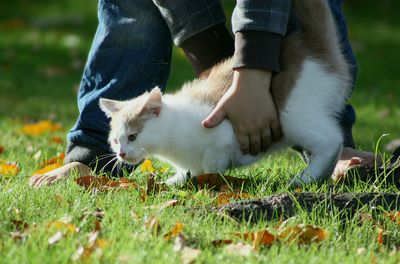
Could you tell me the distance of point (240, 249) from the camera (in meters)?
2.26

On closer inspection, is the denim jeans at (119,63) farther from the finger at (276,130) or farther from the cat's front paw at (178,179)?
the finger at (276,130)

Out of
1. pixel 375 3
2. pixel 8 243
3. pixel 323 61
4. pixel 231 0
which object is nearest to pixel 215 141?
pixel 323 61

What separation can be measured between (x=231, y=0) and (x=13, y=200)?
8.87 m

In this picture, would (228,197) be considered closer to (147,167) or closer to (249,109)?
(249,109)

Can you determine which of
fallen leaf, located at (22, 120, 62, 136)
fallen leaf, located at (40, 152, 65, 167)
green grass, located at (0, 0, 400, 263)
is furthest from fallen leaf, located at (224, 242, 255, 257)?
fallen leaf, located at (22, 120, 62, 136)

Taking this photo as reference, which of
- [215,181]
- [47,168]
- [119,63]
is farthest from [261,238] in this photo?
[119,63]

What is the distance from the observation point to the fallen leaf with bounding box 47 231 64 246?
2.22m

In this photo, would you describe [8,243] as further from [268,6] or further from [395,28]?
[395,28]

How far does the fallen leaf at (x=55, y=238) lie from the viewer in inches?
87.6

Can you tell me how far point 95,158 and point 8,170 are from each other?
40 centimetres

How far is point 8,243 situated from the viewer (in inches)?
87.4

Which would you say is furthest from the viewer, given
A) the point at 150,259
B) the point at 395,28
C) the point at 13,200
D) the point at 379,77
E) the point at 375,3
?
the point at 375,3

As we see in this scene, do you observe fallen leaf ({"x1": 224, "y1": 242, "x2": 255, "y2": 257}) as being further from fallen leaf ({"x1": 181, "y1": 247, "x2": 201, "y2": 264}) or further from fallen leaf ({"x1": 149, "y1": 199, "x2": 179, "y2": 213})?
fallen leaf ({"x1": 149, "y1": 199, "x2": 179, "y2": 213})

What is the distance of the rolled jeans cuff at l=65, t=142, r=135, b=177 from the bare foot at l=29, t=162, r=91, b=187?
A: 0.19 ft
